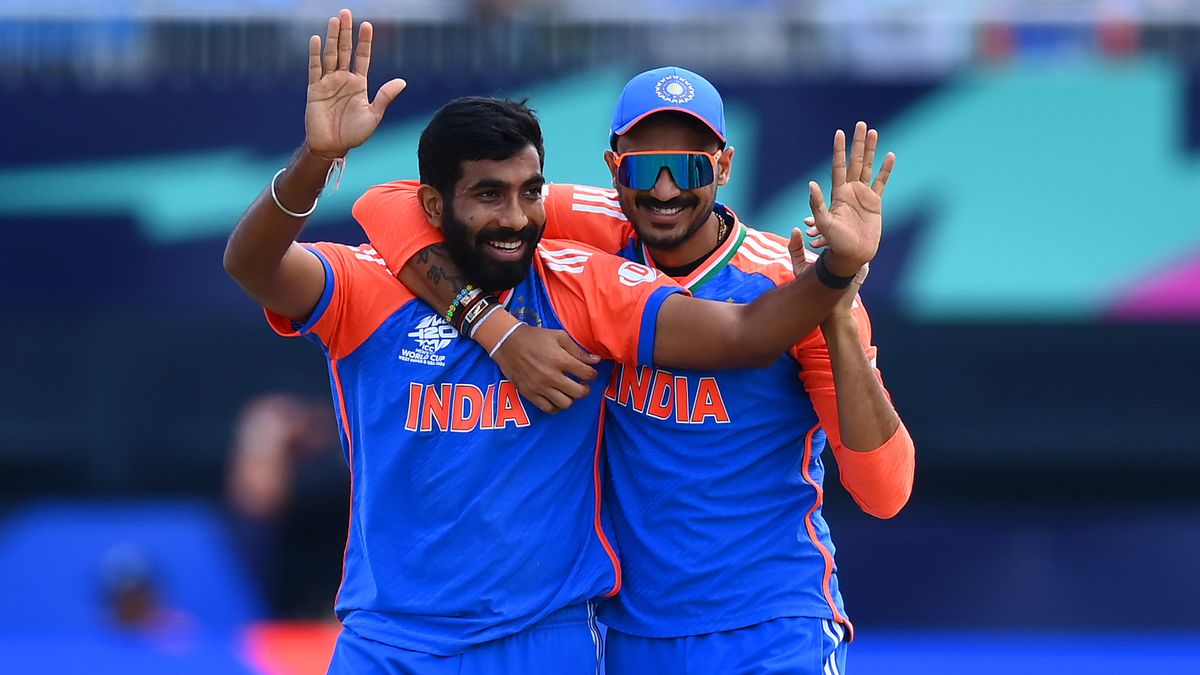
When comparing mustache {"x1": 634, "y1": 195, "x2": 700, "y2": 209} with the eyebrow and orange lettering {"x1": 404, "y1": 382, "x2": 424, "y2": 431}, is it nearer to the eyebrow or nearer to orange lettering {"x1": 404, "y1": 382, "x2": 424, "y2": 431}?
the eyebrow

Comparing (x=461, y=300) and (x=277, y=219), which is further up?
(x=277, y=219)

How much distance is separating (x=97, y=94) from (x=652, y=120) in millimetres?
5677

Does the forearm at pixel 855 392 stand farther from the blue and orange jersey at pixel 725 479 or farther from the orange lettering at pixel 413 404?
the orange lettering at pixel 413 404

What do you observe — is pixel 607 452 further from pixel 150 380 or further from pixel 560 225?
pixel 150 380

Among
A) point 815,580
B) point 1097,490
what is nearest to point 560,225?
point 815,580

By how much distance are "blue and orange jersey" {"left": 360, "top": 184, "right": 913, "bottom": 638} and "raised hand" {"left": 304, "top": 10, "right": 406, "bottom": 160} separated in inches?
18.0

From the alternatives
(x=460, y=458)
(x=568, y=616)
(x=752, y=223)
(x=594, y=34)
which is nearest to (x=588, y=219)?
(x=460, y=458)

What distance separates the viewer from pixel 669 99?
416 centimetres

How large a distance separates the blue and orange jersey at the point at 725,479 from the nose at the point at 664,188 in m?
0.26

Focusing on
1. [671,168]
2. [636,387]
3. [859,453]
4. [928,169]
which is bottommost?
[859,453]

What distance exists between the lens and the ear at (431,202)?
4234 mm

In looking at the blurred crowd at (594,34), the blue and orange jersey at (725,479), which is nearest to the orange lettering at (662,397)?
the blue and orange jersey at (725,479)

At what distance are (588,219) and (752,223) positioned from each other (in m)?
4.43

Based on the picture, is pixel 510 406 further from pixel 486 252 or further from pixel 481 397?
pixel 486 252
